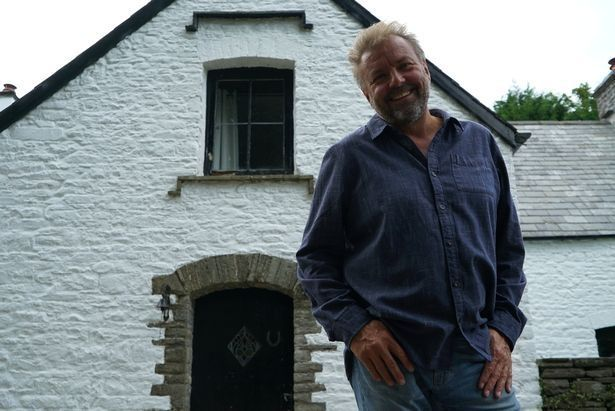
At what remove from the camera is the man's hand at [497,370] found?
5.08 ft

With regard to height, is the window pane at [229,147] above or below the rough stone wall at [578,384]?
above

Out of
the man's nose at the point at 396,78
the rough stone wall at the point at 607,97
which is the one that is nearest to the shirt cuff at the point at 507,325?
the man's nose at the point at 396,78

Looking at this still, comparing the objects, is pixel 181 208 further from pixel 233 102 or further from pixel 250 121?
pixel 233 102

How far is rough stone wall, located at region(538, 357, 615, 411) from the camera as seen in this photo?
17.0 feet

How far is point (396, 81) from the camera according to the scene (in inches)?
71.4

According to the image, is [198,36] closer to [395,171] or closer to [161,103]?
[161,103]

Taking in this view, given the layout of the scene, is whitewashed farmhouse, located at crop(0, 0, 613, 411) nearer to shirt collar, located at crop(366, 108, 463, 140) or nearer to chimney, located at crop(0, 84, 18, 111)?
chimney, located at crop(0, 84, 18, 111)

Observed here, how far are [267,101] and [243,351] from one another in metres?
3.01

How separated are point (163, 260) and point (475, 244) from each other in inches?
175

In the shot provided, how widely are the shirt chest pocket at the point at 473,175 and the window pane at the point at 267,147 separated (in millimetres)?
4587

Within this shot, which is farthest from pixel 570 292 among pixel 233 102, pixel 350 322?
pixel 350 322

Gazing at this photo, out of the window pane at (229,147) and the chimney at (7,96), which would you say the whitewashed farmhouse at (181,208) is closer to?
the window pane at (229,147)

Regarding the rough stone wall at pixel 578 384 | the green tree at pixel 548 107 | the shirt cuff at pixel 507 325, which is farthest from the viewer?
the green tree at pixel 548 107

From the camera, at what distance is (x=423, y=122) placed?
1920 millimetres
